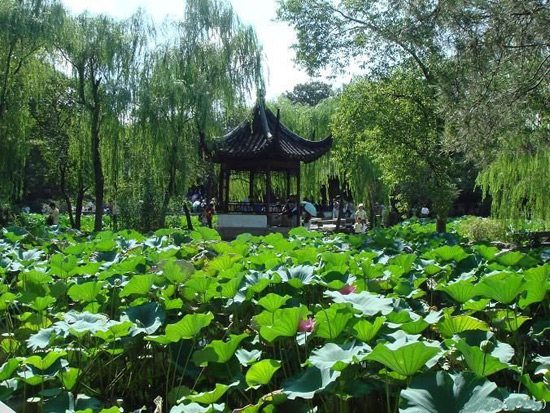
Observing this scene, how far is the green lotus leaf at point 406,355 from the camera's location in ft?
4.94

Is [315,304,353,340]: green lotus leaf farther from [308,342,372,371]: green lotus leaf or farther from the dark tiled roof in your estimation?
the dark tiled roof

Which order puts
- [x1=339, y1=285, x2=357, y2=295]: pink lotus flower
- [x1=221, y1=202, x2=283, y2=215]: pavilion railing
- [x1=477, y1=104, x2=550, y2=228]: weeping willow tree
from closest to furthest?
[x1=339, y1=285, x2=357, y2=295]: pink lotus flower
[x1=477, y1=104, x2=550, y2=228]: weeping willow tree
[x1=221, y1=202, x2=283, y2=215]: pavilion railing

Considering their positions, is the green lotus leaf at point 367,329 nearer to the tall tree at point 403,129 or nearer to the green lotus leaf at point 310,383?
the green lotus leaf at point 310,383

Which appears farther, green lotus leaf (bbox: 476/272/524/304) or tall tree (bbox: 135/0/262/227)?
tall tree (bbox: 135/0/262/227)

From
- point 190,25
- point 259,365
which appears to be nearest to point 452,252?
point 259,365

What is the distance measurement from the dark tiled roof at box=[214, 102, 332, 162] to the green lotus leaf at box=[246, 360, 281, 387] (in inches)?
525

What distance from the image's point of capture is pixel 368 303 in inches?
85.7

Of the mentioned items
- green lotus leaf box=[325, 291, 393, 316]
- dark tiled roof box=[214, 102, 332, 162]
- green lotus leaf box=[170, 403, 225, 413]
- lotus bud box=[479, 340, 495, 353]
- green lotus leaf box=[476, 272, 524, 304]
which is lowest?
green lotus leaf box=[170, 403, 225, 413]

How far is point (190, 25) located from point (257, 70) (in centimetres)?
221

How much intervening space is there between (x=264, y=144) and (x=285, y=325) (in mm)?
13342

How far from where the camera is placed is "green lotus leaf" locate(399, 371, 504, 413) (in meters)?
1.38

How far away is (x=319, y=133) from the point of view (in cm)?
2406

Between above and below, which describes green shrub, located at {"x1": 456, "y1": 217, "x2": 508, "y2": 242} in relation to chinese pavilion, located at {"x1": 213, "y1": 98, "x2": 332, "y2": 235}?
below

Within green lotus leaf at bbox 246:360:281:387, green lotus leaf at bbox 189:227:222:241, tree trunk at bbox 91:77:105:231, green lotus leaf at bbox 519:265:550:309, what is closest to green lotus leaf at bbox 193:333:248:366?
green lotus leaf at bbox 246:360:281:387
